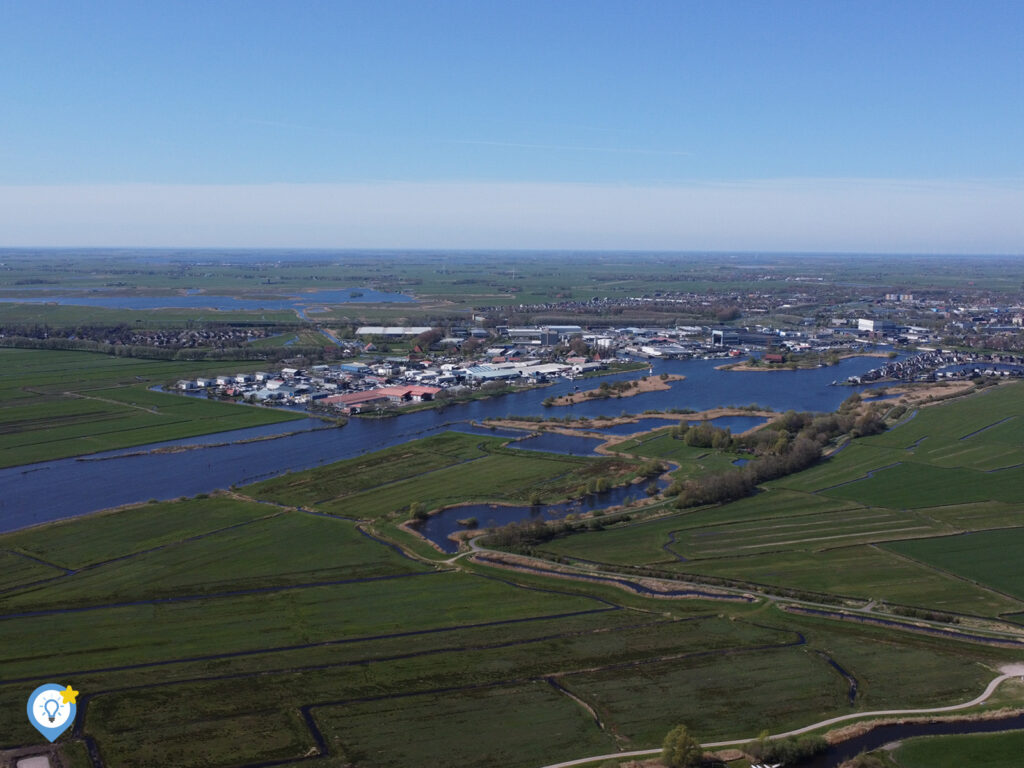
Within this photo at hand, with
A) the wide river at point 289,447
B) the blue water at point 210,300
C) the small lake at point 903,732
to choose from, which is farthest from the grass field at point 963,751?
the blue water at point 210,300

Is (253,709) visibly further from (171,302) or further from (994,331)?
(171,302)

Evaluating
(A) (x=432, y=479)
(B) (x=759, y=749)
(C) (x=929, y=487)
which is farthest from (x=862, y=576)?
(A) (x=432, y=479)

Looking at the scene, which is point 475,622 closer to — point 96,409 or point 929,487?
point 929,487

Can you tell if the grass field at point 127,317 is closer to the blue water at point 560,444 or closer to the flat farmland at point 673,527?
the blue water at point 560,444

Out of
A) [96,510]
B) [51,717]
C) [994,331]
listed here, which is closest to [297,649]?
[51,717]

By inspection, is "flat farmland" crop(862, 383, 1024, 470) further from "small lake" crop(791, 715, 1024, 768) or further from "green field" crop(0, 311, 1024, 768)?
"small lake" crop(791, 715, 1024, 768)

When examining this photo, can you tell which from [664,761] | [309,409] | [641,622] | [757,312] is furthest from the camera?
[757,312]
